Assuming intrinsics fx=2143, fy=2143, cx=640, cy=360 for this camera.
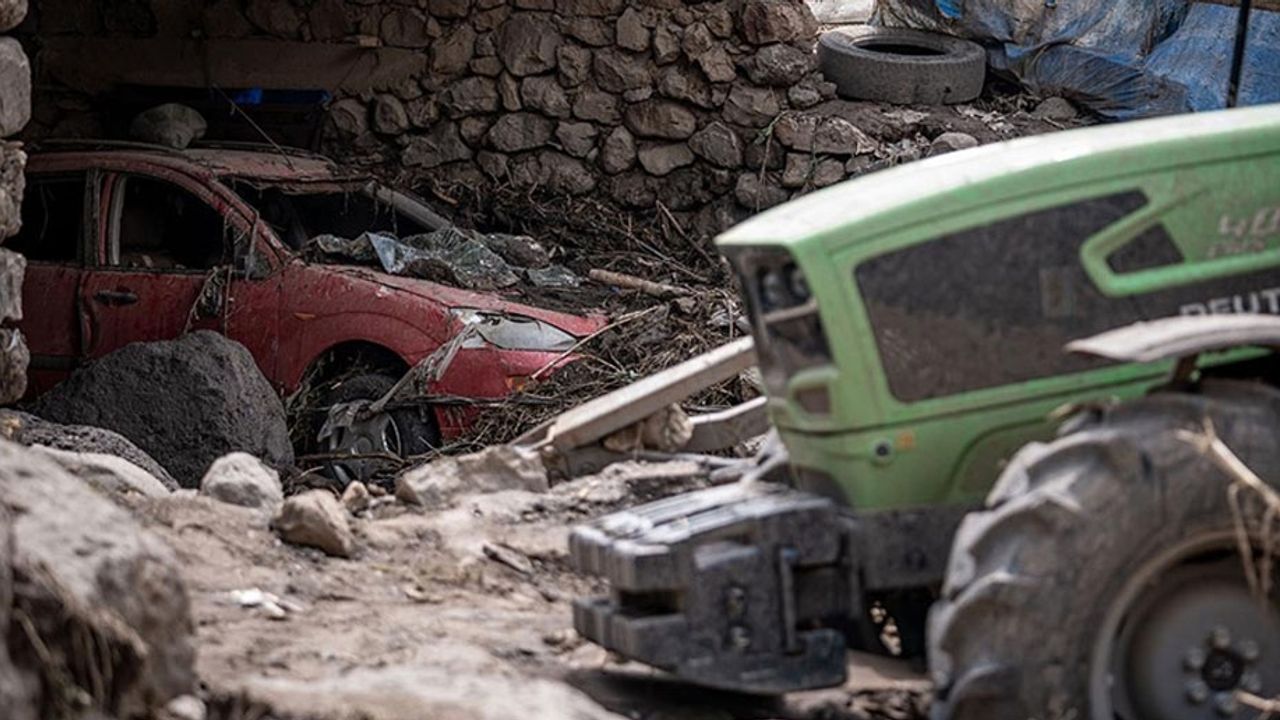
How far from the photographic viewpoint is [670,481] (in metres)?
7.31

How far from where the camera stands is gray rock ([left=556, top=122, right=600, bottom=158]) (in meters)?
13.7

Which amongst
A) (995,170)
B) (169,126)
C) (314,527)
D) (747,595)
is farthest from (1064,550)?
(169,126)

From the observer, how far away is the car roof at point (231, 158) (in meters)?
11.4

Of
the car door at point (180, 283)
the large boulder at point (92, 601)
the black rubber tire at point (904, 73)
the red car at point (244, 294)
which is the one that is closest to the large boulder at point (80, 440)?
the red car at point (244, 294)

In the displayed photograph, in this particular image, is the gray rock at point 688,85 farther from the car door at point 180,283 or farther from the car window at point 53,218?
the car window at point 53,218

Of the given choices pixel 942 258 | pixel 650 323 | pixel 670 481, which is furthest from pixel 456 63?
pixel 942 258

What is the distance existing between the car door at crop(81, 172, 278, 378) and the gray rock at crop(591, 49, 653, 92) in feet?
10.9

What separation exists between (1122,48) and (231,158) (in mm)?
5689

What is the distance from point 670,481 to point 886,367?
2090 millimetres

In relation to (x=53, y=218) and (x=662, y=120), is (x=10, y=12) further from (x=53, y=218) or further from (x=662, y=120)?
(x=662, y=120)

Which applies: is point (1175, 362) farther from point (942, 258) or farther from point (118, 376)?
point (118, 376)

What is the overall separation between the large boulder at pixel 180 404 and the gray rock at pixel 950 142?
4691 mm

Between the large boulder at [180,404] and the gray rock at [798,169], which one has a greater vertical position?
the gray rock at [798,169]

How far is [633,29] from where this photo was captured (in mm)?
13570
